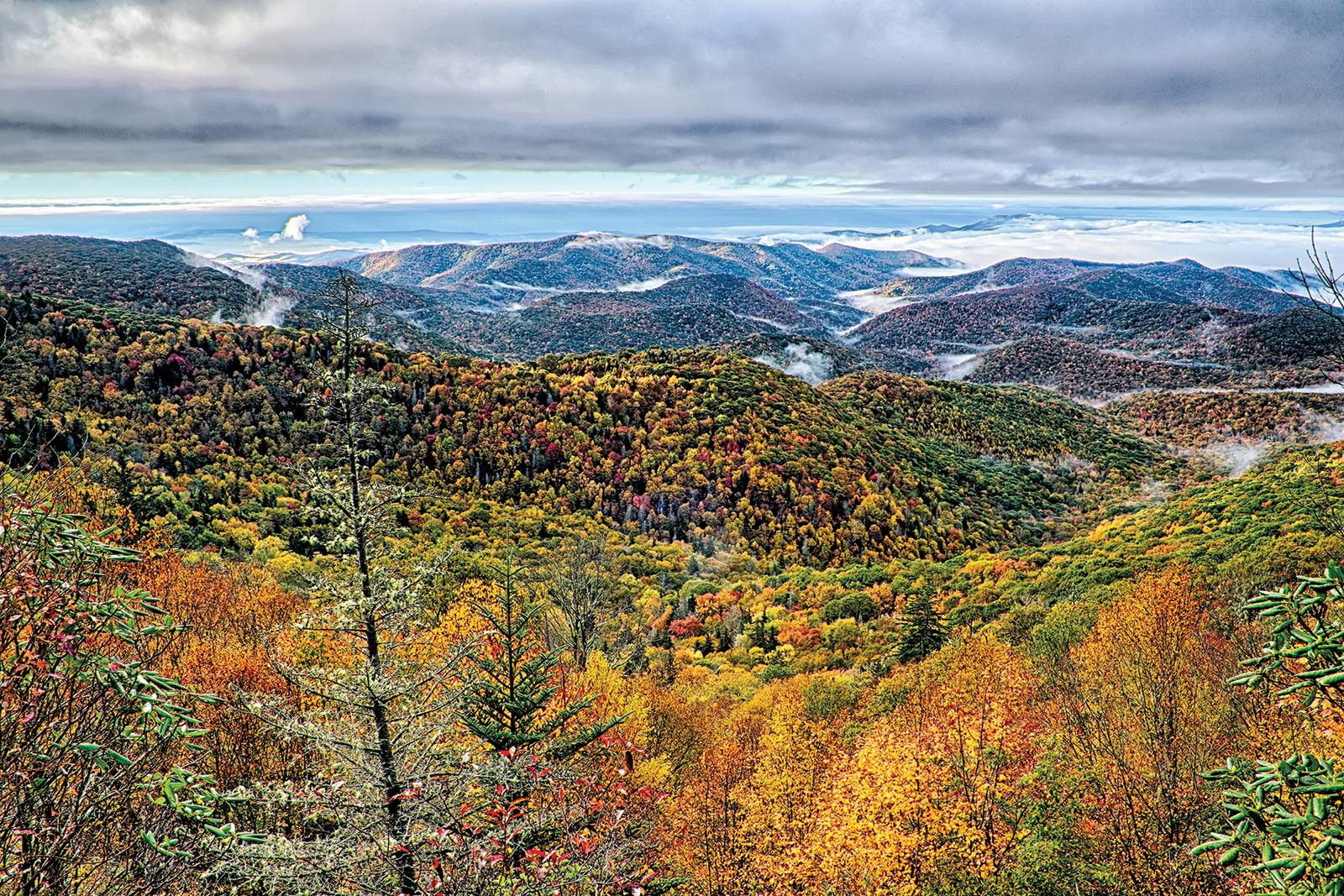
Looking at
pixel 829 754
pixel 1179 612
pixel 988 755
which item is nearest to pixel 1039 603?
pixel 1179 612

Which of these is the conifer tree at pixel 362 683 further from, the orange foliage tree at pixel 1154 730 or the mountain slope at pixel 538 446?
the mountain slope at pixel 538 446

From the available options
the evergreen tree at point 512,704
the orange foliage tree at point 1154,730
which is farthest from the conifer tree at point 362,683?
the orange foliage tree at point 1154,730

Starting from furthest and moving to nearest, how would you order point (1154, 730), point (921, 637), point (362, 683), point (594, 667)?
point (921, 637), point (594, 667), point (1154, 730), point (362, 683)

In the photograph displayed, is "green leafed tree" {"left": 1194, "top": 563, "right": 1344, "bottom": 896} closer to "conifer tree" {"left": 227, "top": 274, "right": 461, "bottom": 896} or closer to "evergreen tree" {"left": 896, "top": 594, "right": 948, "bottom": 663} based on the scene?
"conifer tree" {"left": 227, "top": 274, "right": 461, "bottom": 896}

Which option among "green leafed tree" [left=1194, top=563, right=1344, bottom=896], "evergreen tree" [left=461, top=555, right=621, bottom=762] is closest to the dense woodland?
"green leafed tree" [left=1194, top=563, right=1344, bottom=896]

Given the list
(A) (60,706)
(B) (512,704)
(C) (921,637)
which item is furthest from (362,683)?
(C) (921,637)

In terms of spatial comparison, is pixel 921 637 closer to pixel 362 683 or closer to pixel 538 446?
pixel 362 683
